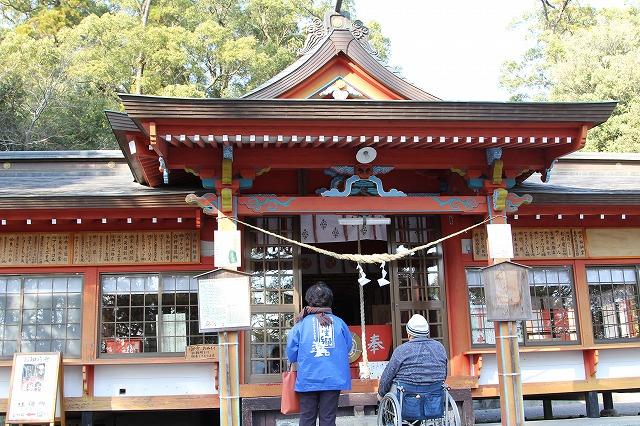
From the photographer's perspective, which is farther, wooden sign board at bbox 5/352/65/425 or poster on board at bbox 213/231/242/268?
wooden sign board at bbox 5/352/65/425

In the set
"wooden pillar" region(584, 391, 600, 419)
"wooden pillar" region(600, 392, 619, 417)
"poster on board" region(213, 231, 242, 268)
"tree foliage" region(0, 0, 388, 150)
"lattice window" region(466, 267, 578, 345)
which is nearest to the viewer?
"poster on board" region(213, 231, 242, 268)

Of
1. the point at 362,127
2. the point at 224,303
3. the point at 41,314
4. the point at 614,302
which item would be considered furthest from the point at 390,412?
the point at 614,302

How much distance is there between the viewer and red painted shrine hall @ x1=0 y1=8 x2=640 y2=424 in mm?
7703

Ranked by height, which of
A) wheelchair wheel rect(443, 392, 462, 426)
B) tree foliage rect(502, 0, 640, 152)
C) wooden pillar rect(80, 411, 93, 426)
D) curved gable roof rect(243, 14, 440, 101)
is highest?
tree foliage rect(502, 0, 640, 152)

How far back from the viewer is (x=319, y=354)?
243 inches

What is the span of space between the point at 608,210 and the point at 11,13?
112ft

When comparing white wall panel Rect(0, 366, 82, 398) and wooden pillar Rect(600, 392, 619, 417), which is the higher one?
white wall panel Rect(0, 366, 82, 398)

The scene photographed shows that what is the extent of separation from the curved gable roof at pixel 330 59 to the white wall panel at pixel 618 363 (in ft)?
16.5

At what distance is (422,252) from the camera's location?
968cm

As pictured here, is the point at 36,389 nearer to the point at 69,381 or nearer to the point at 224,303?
the point at 69,381

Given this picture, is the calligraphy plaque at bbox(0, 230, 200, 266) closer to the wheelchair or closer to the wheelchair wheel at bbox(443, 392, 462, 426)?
the wheelchair

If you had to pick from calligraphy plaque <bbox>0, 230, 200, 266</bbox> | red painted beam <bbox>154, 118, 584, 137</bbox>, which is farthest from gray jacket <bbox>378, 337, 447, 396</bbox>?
calligraphy plaque <bbox>0, 230, 200, 266</bbox>

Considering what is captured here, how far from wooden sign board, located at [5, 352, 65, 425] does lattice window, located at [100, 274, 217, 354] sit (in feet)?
2.54

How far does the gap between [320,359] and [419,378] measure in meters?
0.97
